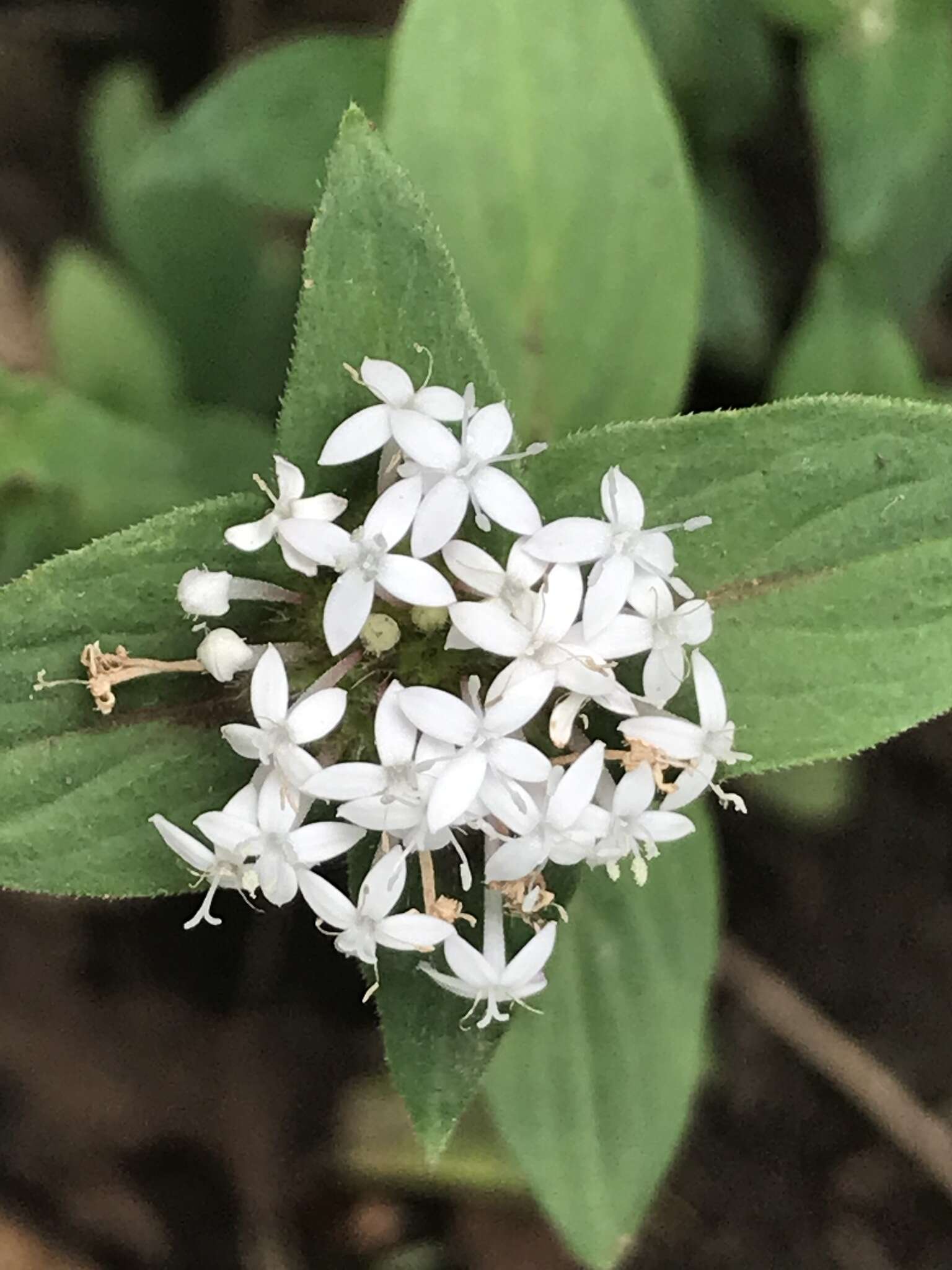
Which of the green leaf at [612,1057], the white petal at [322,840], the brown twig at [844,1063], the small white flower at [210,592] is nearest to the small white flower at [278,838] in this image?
the white petal at [322,840]

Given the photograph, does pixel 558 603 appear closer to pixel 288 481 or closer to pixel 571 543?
pixel 571 543

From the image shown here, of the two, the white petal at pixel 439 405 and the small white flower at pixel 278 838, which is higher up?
the white petal at pixel 439 405

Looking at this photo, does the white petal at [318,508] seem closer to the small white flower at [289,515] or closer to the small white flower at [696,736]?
the small white flower at [289,515]

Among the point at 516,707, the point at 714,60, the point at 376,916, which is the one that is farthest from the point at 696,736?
the point at 714,60

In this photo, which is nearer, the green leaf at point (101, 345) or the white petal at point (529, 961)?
the white petal at point (529, 961)

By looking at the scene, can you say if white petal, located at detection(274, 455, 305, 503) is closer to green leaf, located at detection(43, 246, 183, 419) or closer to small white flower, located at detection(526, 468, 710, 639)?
small white flower, located at detection(526, 468, 710, 639)

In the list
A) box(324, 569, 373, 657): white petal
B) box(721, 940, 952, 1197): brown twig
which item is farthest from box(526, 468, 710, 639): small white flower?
box(721, 940, 952, 1197): brown twig
